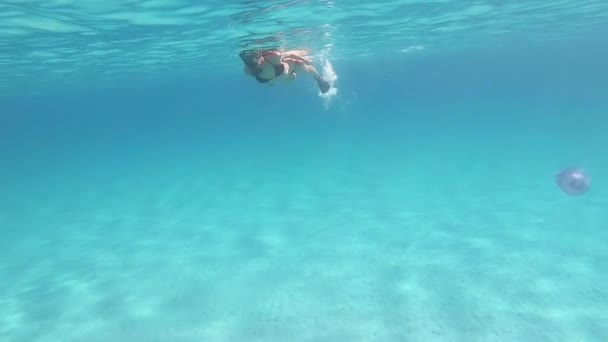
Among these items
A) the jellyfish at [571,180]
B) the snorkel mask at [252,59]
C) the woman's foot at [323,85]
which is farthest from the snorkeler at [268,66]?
the jellyfish at [571,180]

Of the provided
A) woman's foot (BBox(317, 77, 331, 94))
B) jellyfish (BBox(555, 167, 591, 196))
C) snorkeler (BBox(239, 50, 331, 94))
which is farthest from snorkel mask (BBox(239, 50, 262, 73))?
jellyfish (BBox(555, 167, 591, 196))

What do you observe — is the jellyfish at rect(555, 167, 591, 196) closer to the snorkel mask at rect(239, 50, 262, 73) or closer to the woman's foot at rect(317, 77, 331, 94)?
the woman's foot at rect(317, 77, 331, 94)

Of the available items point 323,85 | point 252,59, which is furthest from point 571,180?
point 252,59

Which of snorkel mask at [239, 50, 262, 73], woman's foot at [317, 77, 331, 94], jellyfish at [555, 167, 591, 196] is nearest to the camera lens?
snorkel mask at [239, 50, 262, 73]

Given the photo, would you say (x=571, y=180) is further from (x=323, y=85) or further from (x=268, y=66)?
(x=268, y=66)

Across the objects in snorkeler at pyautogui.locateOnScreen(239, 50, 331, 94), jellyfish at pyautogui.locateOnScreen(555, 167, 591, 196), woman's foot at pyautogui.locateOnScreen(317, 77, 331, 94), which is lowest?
jellyfish at pyautogui.locateOnScreen(555, 167, 591, 196)

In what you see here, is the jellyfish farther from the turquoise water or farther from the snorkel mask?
the snorkel mask

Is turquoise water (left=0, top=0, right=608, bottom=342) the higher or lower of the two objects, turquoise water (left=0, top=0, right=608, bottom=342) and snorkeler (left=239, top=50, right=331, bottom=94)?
the lower

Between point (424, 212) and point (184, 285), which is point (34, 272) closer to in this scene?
point (184, 285)

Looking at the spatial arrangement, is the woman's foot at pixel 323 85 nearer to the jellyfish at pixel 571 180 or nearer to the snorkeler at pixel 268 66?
the snorkeler at pixel 268 66

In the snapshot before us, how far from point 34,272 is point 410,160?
78.8 ft

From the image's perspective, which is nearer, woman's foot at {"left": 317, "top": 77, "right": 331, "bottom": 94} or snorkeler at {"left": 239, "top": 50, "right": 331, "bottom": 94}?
snorkeler at {"left": 239, "top": 50, "right": 331, "bottom": 94}

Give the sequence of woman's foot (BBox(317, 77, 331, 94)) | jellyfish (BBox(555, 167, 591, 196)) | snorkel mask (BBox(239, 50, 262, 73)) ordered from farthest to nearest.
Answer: jellyfish (BBox(555, 167, 591, 196)), woman's foot (BBox(317, 77, 331, 94)), snorkel mask (BBox(239, 50, 262, 73))

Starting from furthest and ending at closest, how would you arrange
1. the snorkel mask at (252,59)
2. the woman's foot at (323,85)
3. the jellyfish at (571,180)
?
the jellyfish at (571,180)
the woman's foot at (323,85)
the snorkel mask at (252,59)
